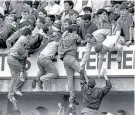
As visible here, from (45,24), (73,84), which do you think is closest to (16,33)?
(45,24)

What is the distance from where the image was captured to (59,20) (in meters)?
23.7

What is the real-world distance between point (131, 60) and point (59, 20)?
2701 mm

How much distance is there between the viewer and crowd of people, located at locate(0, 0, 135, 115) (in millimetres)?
22562

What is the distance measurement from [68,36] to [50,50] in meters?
0.85

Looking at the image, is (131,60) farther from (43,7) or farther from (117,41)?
(43,7)

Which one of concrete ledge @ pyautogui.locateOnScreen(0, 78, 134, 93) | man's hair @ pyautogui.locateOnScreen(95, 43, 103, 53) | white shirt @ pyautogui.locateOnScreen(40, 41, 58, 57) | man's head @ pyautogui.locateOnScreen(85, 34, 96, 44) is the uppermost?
man's head @ pyautogui.locateOnScreen(85, 34, 96, 44)

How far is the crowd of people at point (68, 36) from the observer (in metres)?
22.6

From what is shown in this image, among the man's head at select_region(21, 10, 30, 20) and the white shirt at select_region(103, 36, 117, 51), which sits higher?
the man's head at select_region(21, 10, 30, 20)

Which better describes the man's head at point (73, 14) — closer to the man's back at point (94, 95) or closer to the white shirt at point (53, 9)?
the white shirt at point (53, 9)

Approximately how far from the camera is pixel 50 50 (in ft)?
76.3

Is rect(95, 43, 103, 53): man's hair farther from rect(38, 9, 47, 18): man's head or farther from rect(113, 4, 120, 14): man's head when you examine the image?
rect(38, 9, 47, 18): man's head

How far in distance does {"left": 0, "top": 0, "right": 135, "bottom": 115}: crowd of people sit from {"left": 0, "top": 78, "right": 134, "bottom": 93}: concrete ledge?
0.26 meters

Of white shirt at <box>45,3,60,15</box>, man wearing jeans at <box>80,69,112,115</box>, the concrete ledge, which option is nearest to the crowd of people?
man wearing jeans at <box>80,69,112,115</box>

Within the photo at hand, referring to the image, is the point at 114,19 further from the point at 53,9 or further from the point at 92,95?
the point at 53,9
